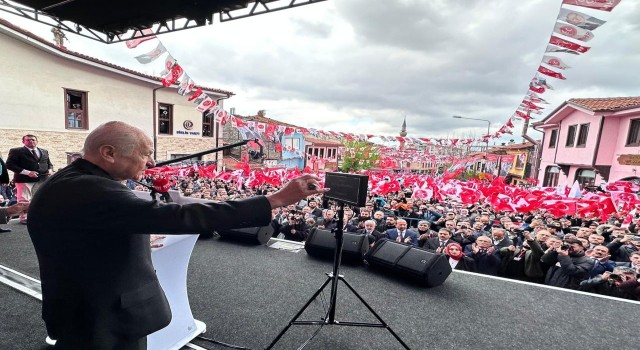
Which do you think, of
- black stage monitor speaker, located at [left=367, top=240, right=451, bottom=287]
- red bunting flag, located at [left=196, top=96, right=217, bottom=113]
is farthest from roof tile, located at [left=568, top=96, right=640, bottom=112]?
red bunting flag, located at [left=196, top=96, right=217, bottom=113]

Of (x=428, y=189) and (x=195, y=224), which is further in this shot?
(x=428, y=189)

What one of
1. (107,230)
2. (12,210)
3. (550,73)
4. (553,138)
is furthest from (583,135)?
(12,210)

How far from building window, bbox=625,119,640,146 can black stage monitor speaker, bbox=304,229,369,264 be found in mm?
15148

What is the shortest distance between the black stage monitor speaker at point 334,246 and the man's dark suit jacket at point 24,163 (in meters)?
4.45

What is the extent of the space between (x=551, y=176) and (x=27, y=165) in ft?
75.6

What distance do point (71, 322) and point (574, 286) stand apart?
15.7ft

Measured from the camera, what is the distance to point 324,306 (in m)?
2.72

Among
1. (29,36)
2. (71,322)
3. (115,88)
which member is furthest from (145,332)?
(115,88)

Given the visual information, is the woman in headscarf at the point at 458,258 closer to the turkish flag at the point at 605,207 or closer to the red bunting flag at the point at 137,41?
the turkish flag at the point at 605,207

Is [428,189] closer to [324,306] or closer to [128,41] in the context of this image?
[324,306]

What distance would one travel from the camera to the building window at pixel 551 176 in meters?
17.6

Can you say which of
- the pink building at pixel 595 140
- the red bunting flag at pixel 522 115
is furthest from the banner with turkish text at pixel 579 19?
the pink building at pixel 595 140

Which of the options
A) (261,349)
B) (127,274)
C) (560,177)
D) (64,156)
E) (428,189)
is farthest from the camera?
(560,177)

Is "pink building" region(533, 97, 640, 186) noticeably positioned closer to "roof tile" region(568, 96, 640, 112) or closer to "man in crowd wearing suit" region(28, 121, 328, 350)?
"roof tile" region(568, 96, 640, 112)
